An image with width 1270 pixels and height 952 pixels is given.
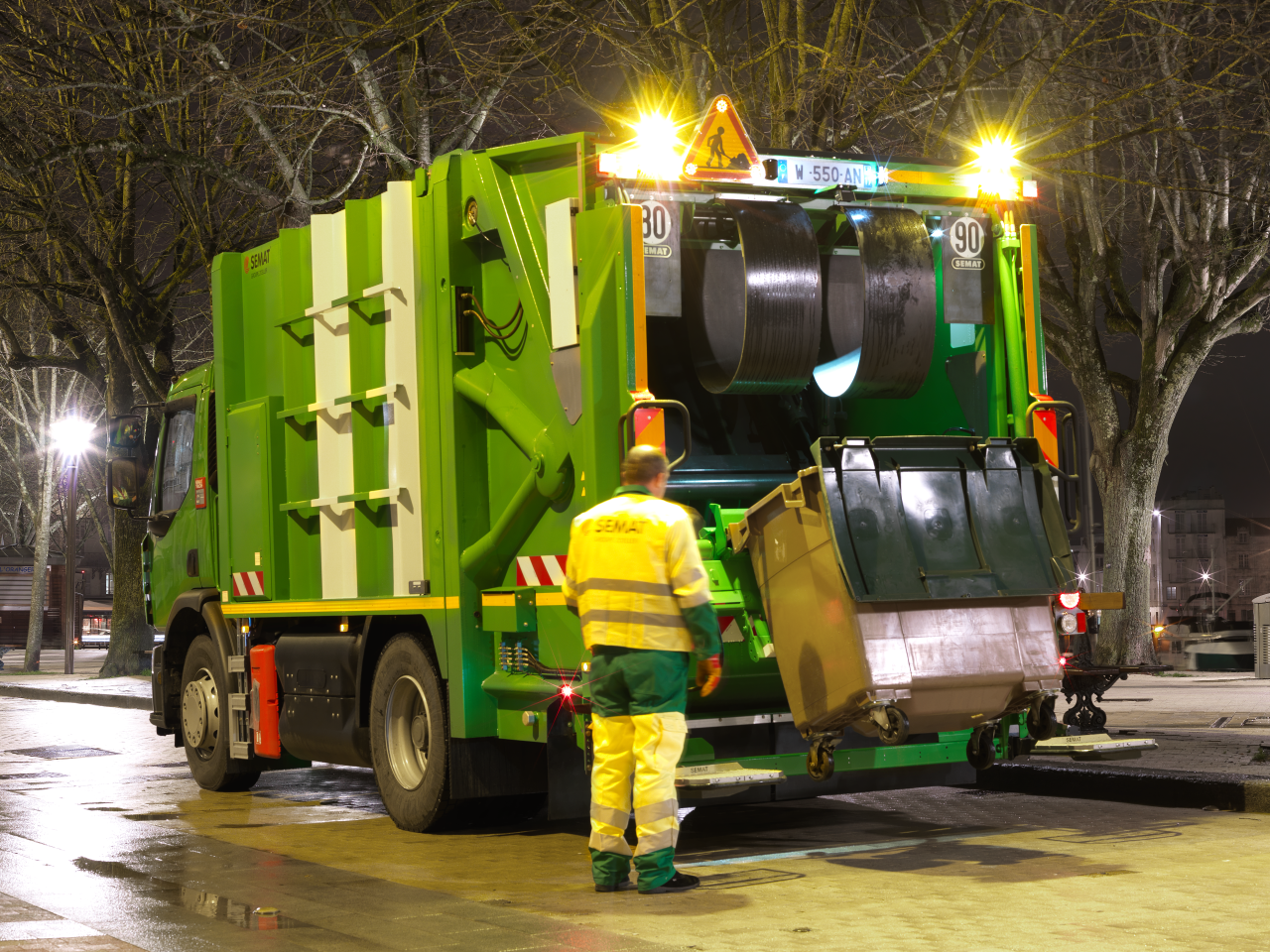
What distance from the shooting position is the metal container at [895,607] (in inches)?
270

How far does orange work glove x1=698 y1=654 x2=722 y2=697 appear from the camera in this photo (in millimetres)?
6473

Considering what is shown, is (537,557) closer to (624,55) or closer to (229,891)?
(229,891)

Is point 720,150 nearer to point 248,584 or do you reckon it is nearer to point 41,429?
point 248,584

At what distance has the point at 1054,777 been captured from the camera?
9484 millimetres

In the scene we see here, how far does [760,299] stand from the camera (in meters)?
7.65

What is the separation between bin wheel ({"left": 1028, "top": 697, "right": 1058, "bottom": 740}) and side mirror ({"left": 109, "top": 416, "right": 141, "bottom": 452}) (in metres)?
7.05

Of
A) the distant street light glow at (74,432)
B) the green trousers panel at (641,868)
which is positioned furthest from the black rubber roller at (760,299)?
the distant street light glow at (74,432)

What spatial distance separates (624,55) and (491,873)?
841 cm

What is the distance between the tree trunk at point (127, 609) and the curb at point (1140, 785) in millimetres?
17074

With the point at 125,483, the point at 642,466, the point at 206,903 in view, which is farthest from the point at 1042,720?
the point at 125,483

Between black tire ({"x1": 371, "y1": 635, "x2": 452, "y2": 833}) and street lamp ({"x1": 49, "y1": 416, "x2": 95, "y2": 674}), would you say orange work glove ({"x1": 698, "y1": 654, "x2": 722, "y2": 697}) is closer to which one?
black tire ({"x1": 371, "y1": 635, "x2": 452, "y2": 833})

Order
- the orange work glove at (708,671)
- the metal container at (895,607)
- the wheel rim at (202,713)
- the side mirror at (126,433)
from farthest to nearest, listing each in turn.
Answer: the side mirror at (126,433) → the wheel rim at (202,713) → the metal container at (895,607) → the orange work glove at (708,671)

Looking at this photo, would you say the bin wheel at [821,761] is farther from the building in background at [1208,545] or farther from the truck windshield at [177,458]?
the building in background at [1208,545]

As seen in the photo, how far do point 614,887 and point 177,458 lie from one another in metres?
6.09
